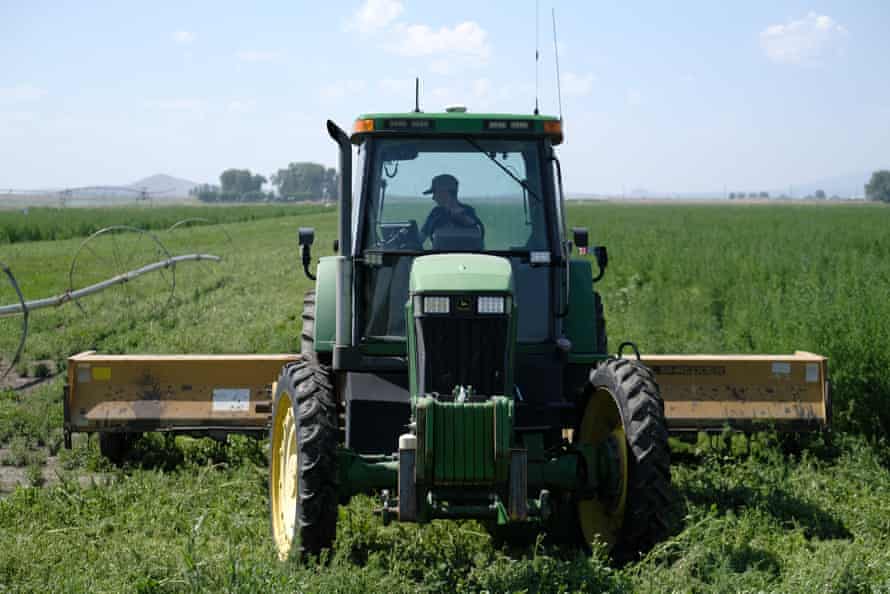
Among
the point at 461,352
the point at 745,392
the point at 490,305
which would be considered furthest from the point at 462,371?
the point at 745,392

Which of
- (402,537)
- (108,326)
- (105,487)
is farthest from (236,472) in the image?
(108,326)

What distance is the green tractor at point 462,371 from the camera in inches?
184

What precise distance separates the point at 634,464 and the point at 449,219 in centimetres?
183

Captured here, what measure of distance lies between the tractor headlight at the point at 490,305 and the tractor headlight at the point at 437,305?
16 centimetres

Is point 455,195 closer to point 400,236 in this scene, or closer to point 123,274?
point 400,236

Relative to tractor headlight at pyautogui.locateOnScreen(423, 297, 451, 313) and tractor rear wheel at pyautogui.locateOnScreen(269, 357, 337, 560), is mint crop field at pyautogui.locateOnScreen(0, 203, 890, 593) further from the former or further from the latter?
tractor headlight at pyautogui.locateOnScreen(423, 297, 451, 313)

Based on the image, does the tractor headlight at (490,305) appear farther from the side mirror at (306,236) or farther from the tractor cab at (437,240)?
the side mirror at (306,236)

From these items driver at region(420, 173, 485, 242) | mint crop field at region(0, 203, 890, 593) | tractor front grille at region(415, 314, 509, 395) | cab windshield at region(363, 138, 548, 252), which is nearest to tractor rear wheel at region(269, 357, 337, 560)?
mint crop field at region(0, 203, 890, 593)

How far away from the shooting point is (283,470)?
5508 mm

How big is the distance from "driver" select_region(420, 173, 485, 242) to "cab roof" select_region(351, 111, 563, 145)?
1.31ft

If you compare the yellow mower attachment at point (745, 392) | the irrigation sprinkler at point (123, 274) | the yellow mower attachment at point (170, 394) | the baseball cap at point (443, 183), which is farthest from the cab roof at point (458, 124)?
the irrigation sprinkler at point (123, 274)

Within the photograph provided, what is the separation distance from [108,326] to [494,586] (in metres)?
10.1

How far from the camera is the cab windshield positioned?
5684 millimetres

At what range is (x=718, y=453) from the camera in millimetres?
7312
